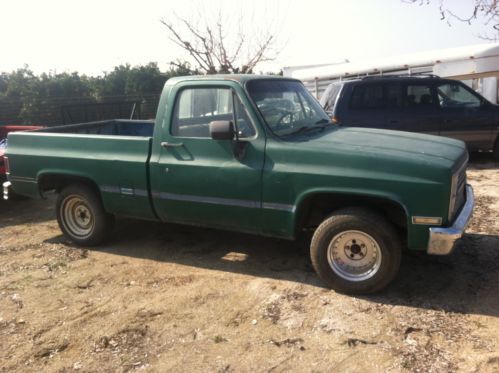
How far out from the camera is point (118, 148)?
497 cm

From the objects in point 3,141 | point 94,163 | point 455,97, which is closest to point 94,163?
point 94,163

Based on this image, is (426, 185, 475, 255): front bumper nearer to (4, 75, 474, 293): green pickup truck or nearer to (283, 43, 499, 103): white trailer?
(4, 75, 474, 293): green pickup truck

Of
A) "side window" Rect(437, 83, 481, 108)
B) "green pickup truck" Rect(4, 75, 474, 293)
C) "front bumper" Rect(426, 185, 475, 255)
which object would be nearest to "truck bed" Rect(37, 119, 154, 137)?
"green pickup truck" Rect(4, 75, 474, 293)

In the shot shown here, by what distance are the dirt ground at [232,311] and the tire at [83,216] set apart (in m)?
0.16

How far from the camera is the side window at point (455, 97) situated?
9.49 metres

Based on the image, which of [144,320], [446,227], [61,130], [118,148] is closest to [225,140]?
[118,148]

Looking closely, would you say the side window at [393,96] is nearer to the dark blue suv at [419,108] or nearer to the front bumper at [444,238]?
the dark blue suv at [419,108]

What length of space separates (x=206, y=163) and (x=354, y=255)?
156cm

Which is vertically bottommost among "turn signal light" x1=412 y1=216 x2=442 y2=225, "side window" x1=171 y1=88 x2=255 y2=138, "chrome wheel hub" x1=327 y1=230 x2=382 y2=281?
"chrome wheel hub" x1=327 y1=230 x2=382 y2=281

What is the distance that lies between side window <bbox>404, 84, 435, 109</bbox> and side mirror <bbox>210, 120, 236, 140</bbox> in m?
6.30

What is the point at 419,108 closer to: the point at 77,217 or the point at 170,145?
the point at 170,145

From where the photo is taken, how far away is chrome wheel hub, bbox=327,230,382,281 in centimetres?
399

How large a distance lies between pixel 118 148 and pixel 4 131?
16.4 ft

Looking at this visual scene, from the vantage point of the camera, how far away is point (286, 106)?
15.5 feet
